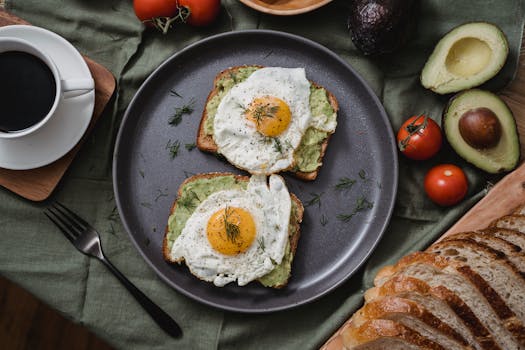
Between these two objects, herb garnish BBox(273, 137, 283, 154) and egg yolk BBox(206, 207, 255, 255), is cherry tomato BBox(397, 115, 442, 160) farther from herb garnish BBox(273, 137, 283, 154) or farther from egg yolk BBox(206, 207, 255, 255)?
egg yolk BBox(206, 207, 255, 255)

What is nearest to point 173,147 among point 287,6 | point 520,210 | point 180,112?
point 180,112

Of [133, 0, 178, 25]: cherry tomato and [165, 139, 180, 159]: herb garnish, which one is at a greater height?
[133, 0, 178, 25]: cherry tomato

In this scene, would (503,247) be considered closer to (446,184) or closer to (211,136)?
(446,184)

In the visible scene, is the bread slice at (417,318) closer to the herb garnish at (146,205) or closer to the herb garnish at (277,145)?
the herb garnish at (277,145)

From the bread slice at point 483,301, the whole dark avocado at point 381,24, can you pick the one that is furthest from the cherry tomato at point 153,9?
the bread slice at point 483,301

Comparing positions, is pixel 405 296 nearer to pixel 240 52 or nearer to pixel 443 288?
pixel 443 288

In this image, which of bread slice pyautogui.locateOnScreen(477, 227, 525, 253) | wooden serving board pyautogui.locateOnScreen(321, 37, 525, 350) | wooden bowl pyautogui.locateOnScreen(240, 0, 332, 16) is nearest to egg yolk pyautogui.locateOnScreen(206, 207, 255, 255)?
wooden serving board pyautogui.locateOnScreen(321, 37, 525, 350)
